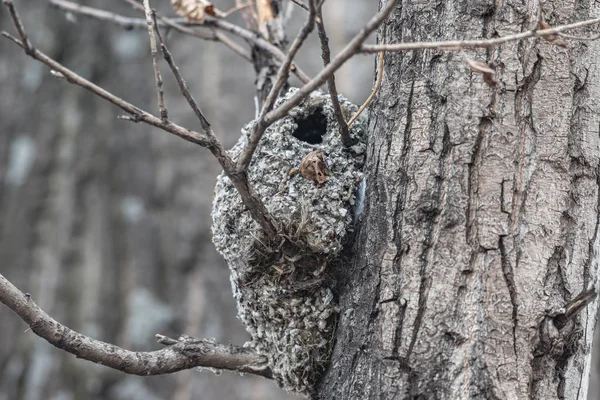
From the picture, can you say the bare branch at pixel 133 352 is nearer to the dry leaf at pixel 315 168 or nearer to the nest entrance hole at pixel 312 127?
the dry leaf at pixel 315 168

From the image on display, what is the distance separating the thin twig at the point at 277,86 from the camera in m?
1.13

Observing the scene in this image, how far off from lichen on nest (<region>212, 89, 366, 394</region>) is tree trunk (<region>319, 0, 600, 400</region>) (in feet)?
0.51

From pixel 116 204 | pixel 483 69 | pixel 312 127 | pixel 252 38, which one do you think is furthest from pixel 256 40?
pixel 116 204

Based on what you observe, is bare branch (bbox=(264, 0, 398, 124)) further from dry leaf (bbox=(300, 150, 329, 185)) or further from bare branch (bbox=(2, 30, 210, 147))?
dry leaf (bbox=(300, 150, 329, 185))

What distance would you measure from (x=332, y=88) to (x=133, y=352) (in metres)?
0.73

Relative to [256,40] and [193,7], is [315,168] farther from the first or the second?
[193,7]

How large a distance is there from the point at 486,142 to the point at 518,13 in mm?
293

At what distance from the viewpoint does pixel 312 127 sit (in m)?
2.04

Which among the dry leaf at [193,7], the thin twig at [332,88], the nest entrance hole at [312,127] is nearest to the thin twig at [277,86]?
the thin twig at [332,88]

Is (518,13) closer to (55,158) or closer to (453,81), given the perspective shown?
(453,81)

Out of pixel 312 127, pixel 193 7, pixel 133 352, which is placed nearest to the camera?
pixel 133 352

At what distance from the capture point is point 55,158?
6.07 metres

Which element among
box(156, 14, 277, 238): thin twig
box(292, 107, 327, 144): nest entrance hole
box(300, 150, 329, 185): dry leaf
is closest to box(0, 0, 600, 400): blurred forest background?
box(292, 107, 327, 144): nest entrance hole

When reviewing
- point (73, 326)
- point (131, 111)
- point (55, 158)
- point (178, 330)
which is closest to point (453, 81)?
point (131, 111)
